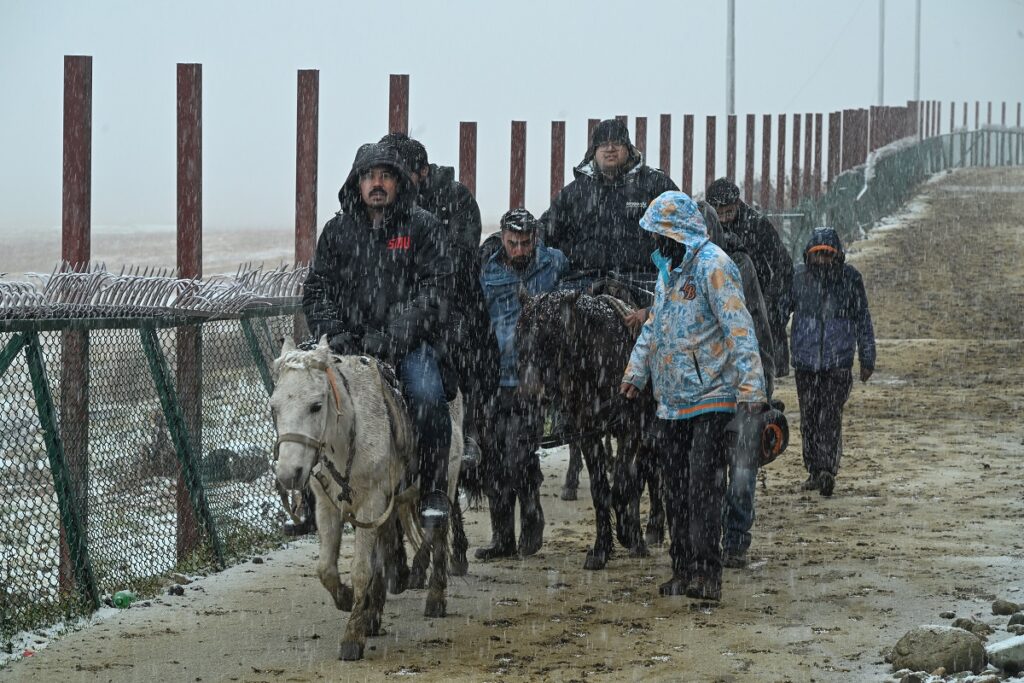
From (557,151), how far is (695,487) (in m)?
11.7

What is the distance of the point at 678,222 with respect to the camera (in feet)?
28.8

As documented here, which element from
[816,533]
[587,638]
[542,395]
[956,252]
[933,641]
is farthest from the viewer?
[956,252]

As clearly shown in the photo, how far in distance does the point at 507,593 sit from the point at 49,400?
2546 mm

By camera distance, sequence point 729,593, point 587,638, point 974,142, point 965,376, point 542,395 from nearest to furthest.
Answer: point 587,638 → point 729,593 → point 542,395 → point 965,376 → point 974,142

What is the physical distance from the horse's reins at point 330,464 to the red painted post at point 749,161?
91.4 feet

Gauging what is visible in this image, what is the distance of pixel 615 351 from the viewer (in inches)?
384

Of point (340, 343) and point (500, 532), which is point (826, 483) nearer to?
point (500, 532)

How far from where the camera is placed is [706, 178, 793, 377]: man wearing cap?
1073 centimetres

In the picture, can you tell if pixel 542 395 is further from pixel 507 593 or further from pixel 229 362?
pixel 229 362

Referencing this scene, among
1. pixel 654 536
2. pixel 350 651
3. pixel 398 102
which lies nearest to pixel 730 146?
pixel 398 102

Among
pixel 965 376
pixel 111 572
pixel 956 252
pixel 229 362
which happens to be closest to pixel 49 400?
pixel 111 572

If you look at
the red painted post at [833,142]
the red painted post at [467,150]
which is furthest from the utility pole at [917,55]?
the red painted post at [467,150]

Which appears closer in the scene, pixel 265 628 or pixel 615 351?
pixel 265 628

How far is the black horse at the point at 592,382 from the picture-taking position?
964 cm
